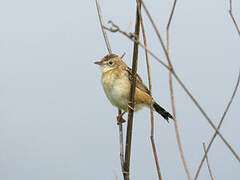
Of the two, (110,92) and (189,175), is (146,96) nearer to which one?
(110,92)

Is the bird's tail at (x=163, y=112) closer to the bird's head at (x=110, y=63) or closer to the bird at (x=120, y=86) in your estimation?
the bird at (x=120, y=86)

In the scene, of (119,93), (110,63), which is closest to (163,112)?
(119,93)

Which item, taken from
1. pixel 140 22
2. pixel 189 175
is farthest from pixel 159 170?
pixel 140 22

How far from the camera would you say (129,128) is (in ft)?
6.47

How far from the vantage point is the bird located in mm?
3287

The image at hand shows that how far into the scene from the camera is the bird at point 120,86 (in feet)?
10.8

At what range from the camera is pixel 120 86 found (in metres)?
3.31

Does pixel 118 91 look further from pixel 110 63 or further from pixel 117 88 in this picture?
pixel 110 63

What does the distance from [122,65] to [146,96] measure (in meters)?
0.36

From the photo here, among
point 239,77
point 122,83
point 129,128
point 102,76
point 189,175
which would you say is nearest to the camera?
point 189,175

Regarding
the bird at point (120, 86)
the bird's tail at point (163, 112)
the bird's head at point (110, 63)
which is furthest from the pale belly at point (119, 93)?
the bird's tail at point (163, 112)

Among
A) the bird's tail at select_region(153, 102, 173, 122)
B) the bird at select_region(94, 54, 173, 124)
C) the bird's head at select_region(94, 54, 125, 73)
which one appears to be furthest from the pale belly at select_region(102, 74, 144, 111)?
the bird's tail at select_region(153, 102, 173, 122)


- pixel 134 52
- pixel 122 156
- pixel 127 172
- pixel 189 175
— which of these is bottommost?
pixel 189 175

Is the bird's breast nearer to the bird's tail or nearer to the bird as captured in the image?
the bird
